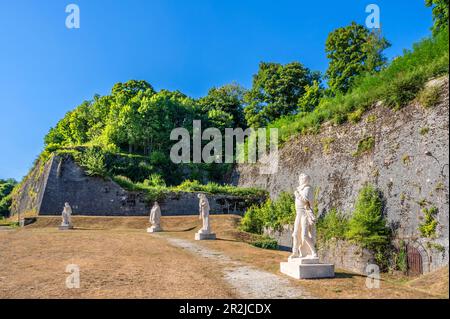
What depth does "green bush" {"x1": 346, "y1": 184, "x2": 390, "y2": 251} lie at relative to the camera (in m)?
13.6

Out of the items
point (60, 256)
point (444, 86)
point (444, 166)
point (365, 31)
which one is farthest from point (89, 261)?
point (365, 31)

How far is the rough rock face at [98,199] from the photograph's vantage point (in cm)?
2761

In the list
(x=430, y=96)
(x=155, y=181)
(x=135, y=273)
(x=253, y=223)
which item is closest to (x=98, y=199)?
(x=155, y=181)

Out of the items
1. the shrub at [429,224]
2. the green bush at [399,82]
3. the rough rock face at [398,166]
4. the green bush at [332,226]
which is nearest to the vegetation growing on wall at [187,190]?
the rough rock face at [398,166]

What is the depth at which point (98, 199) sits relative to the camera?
2792 cm

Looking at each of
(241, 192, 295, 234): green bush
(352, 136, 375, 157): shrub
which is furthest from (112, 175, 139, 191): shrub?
(352, 136, 375, 157): shrub

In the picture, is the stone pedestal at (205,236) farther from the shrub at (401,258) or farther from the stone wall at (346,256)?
the shrub at (401,258)

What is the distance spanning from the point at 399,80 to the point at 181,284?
1337cm

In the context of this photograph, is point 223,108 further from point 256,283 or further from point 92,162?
point 256,283

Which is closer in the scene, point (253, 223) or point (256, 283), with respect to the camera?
point (256, 283)

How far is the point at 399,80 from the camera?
15.7 meters

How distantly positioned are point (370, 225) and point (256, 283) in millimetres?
8160

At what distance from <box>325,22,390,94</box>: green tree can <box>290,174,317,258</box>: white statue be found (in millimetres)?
26419

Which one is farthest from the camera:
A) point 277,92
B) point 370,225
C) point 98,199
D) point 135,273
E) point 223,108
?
point 223,108
